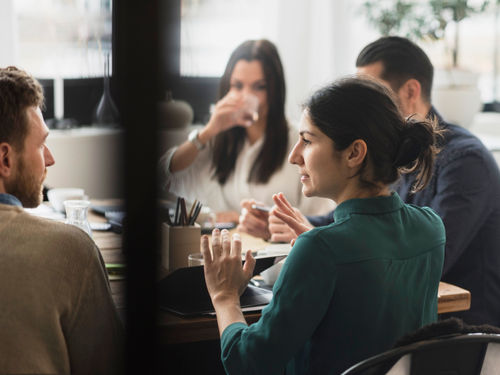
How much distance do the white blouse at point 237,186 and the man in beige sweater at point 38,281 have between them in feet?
4.59

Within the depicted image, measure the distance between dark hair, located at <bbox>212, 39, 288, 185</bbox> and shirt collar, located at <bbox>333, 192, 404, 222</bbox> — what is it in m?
1.40

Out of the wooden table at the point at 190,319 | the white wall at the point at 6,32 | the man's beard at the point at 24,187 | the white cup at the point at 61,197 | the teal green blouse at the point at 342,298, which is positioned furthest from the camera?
the white wall at the point at 6,32

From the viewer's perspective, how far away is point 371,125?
1.17 metres

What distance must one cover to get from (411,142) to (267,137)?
1426 mm

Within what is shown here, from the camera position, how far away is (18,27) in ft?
12.9

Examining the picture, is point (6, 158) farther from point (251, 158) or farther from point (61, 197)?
point (251, 158)

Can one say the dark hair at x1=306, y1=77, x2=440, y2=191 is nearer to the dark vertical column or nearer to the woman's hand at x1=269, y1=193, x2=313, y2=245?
the woman's hand at x1=269, y1=193, x2=313, y2=245

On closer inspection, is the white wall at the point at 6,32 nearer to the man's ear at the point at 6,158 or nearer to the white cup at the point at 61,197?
the white cup at the point at 61,197

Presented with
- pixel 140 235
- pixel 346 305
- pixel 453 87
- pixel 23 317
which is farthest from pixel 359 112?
pixel 453 87

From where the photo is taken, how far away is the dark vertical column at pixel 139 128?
711 millimetres

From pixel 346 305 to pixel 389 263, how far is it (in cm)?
Result: 10

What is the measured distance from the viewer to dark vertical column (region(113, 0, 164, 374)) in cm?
71

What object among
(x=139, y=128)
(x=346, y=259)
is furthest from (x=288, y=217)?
(x=139, y=128)

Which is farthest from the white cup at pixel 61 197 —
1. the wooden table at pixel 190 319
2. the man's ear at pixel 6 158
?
the man's ear at pixel 6 158
